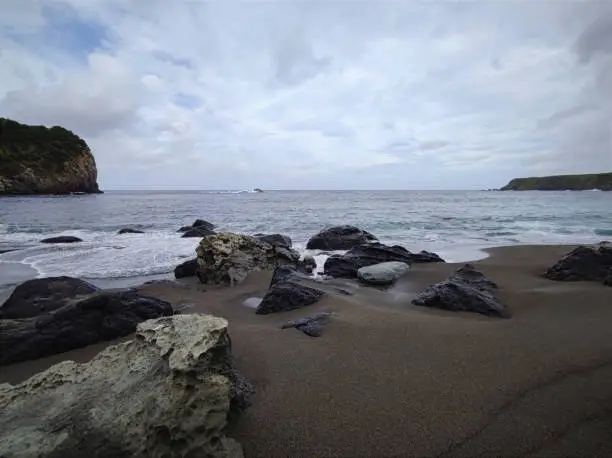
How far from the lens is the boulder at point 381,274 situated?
7688mm

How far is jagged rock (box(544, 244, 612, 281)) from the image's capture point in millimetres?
7098

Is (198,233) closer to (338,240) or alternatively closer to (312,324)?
(338,240)

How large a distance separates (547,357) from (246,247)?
7101 mm

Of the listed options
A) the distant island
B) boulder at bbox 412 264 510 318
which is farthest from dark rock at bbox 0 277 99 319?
the distant island

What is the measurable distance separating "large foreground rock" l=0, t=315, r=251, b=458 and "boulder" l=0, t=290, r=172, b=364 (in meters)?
1.66

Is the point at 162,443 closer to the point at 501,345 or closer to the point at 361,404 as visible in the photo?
the point at 361,404

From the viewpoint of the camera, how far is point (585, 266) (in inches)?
287

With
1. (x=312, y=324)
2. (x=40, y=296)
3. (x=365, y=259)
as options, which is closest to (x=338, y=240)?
(x=365, y=259)

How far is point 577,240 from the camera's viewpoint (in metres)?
14.6

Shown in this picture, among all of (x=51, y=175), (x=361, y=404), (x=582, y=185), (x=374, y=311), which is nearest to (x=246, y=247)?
(x=374, y=311)

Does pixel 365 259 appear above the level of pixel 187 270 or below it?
above

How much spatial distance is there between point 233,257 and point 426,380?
20.2 ft

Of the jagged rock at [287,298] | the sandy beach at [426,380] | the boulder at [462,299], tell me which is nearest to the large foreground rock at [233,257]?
the jagged rock at [287,298]

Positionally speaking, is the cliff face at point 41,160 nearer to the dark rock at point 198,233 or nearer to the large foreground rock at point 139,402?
the dark rock at point 198,233
